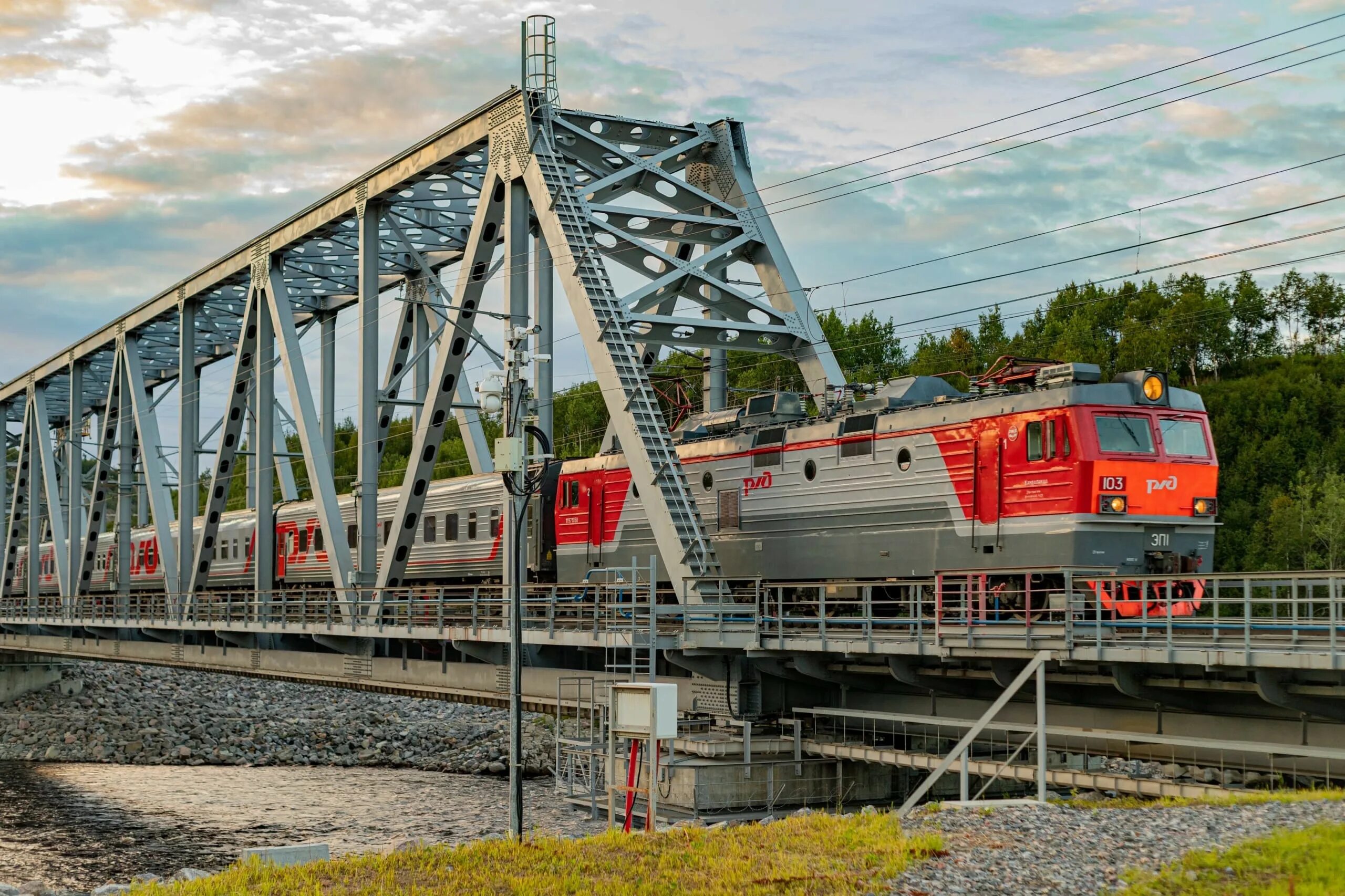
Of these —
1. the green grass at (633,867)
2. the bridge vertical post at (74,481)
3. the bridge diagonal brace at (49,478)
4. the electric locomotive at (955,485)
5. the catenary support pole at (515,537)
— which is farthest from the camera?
the bridge diagonal brace at (49,478)

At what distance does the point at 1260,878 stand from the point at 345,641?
25.8 m

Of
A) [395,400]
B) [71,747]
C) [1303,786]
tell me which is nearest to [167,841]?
[395,400]

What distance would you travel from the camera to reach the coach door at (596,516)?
33.6 meters

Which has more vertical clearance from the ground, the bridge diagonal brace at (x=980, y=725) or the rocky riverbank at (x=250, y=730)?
the bridge diagonal brace at (x=980, y=725)

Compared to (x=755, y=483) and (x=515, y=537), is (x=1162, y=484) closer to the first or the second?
(x=755, y=483)

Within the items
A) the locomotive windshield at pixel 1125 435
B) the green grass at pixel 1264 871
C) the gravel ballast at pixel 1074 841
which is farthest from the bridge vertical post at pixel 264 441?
the green grass at pixel 1264 871

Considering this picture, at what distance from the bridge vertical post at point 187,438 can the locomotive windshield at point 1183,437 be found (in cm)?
3730

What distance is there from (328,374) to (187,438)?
609 cm

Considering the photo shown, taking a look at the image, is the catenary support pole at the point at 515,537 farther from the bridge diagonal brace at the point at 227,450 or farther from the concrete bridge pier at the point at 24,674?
the concrete bridge pier at the point at 24,674

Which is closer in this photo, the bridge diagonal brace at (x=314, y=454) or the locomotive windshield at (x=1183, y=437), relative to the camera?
the locomotive windshield at (x=1183, y=437)

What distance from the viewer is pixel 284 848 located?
692 inches

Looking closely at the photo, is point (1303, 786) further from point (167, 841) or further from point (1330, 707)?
point (167, 841)

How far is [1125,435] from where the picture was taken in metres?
23.0

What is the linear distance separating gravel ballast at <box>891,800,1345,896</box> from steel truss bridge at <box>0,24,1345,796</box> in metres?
1.89
